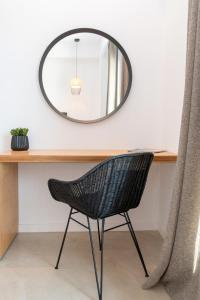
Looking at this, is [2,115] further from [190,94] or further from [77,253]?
[190,94]

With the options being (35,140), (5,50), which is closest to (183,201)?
(35,140)

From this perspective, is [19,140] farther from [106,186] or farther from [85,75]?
[106,186]

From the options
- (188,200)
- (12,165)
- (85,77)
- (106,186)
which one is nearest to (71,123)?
(85,77)

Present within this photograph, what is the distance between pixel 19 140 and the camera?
7.64ft

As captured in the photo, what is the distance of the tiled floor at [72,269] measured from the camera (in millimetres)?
1638

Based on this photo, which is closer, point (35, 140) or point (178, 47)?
point (178, 47)

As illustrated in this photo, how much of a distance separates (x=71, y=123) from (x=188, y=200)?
1.34 metres

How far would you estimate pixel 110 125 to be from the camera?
2521mm

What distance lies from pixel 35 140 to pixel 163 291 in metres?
→ 1.51

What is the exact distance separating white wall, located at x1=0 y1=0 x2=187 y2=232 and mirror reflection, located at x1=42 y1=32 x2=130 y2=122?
0.26 ft

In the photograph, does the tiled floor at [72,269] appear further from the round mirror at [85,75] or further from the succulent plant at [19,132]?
the round mirror at [85,75]

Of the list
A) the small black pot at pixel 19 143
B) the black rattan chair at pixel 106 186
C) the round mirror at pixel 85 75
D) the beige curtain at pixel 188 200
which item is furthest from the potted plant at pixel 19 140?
the beige curtain at pixel 188 200

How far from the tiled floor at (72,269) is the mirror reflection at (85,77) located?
1.04 m

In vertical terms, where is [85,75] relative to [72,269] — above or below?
→ above
